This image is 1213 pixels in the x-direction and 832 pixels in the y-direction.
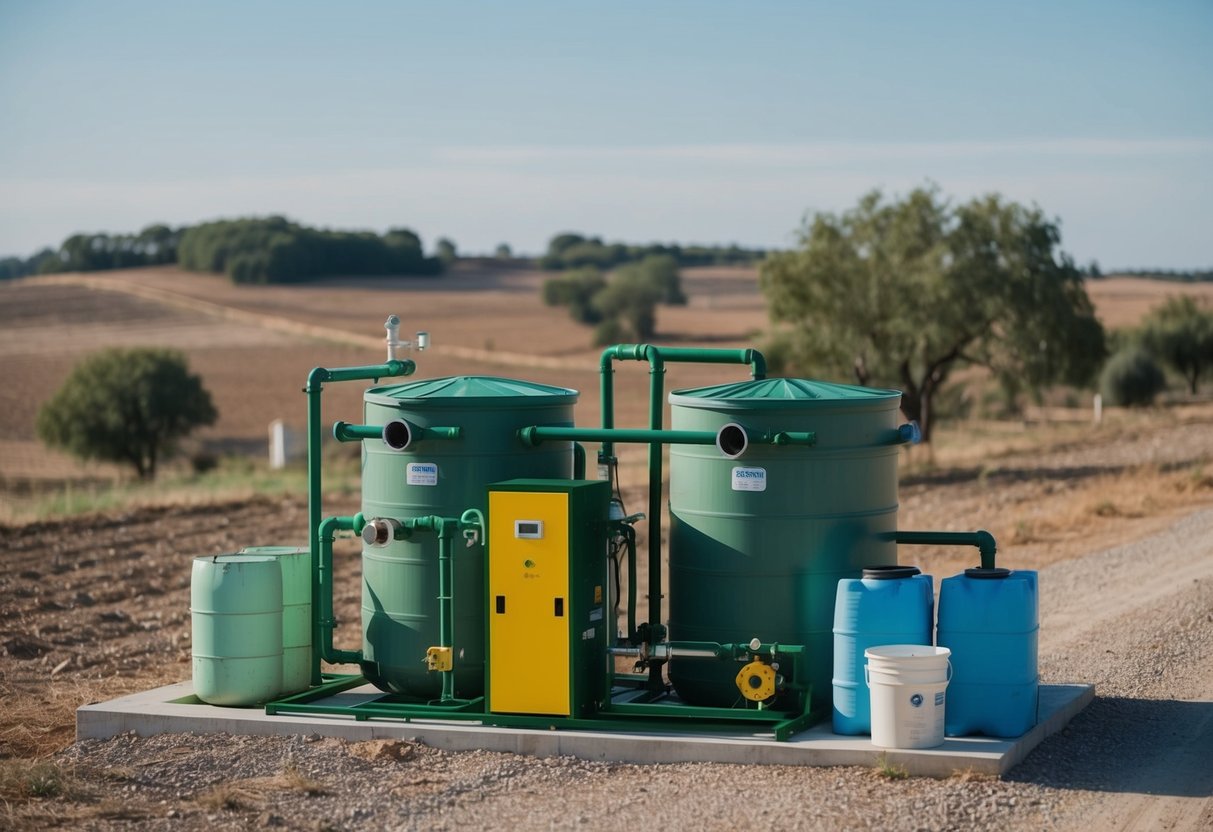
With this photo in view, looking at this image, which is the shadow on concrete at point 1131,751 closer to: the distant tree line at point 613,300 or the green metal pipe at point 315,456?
the green metal pipe at point 315,456

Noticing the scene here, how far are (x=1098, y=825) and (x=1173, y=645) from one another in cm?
485

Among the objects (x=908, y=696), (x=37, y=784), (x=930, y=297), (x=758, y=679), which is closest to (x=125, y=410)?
(x=930, y=297)

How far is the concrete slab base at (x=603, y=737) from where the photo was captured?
821 centimetres

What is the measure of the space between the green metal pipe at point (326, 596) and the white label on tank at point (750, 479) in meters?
2.53

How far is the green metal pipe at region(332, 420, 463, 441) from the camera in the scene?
9.12m

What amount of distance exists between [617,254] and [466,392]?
138 metres

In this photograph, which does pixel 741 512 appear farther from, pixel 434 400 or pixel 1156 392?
pixel 1156 392

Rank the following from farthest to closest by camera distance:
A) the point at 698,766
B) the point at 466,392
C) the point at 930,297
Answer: the point at 930,297, the point at 466,392, the point at 698,766

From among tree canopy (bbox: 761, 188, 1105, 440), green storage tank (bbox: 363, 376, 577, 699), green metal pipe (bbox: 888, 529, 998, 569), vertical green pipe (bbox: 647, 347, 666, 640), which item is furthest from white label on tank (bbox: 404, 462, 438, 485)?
tree canopy (bbox: 761, 188, 1105, 440)

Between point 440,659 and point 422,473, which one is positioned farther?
point 422,473

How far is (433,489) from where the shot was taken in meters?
9.24

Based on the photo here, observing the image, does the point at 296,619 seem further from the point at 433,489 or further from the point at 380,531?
the point at 433,489

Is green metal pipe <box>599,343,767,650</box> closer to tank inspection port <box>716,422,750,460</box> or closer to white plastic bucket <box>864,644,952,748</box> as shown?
tank inspection port <box>716,422,750,460</box>

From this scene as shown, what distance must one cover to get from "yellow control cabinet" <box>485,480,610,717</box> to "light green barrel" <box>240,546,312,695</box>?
1.61 meters
